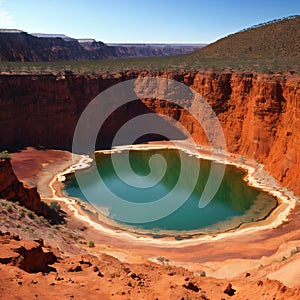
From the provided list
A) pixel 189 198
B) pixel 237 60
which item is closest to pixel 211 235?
pixel 189 198

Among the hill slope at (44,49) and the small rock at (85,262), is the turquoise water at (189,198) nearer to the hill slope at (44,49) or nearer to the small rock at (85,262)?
the small rock at (85,262)

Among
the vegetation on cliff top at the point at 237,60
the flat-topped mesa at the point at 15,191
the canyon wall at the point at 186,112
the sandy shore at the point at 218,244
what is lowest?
the sandy shore at the point at 218,244

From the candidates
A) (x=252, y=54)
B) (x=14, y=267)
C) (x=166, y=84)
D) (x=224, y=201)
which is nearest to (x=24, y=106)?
(x=166, y=84)

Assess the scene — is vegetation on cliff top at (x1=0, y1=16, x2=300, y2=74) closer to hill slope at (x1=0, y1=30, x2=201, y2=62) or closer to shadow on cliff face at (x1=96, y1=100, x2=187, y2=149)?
shadow on cliff face at (x1=96, y1=100, x2=187, y2=149)

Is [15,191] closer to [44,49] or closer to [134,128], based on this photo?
[134,128]

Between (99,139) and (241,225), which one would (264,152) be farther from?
(99,139)

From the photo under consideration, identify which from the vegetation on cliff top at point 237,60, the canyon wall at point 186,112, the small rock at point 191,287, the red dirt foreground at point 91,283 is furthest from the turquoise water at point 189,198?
the small rock at point 191,287

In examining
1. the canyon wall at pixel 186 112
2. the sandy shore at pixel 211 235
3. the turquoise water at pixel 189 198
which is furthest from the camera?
the canyon wall at pixel 186 112
